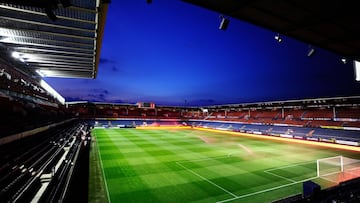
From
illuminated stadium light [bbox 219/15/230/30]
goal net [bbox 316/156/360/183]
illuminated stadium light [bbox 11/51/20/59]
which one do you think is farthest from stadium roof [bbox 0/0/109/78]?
goal net [bbox 316/156/360/183]

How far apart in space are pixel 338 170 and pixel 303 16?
1060 cm

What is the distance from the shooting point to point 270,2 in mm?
3781

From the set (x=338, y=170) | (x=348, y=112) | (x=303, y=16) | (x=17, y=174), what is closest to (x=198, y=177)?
(x=17, y=174)

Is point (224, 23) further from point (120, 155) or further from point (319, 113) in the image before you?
point (319, 113)

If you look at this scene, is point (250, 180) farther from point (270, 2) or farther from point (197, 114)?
point (197, 114)

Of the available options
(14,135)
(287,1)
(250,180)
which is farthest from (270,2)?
(14,135)

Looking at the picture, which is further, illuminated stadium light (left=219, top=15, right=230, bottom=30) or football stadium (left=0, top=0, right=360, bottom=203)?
illuminated stadium light (left=219, top=15, right=230, bottom=30)

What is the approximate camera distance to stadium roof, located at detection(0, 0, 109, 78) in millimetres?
7398

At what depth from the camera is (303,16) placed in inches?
164

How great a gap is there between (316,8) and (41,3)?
5.93 m

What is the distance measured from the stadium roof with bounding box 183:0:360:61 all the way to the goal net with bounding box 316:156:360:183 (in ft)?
24.5

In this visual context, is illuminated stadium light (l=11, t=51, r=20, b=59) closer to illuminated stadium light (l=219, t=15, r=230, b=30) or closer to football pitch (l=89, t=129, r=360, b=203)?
football pitch (l=89, t=129, r=360, b=203)

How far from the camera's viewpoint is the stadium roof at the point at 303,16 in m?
3.78

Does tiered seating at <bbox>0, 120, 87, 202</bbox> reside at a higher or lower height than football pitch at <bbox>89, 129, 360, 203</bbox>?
higher
